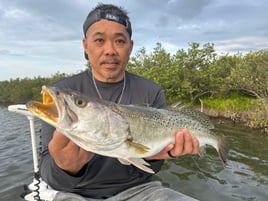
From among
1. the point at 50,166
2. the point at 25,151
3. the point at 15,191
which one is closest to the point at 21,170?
the point at 15,191

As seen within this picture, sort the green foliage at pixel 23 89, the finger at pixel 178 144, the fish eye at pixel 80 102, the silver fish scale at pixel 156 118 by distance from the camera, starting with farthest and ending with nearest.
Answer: the green foliage at pixel 23 89
the finger at pixel 178 144
the silver fish scale at pixel 156 118
the fish eye at pixel 80 102

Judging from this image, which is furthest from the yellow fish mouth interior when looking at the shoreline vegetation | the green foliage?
the green foliage

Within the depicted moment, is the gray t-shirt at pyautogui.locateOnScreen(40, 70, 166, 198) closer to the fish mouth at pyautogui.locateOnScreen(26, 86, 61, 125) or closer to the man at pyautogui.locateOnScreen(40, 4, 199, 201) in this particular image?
the man at pyautogui.locateOnScreen(40, 4, 199, 201)

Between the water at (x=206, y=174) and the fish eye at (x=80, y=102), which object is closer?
the fish eye at (x=80, y=102)

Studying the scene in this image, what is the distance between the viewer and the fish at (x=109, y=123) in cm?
239

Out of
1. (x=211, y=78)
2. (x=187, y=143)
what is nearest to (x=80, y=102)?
(x=187, y=143)

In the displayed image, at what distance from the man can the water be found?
457cm

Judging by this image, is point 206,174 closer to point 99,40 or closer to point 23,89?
point 99,40

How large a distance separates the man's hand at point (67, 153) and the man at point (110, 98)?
0.13m

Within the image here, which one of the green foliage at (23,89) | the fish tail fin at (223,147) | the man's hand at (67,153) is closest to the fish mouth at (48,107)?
the man's hand at (67,153)

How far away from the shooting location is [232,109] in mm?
27375

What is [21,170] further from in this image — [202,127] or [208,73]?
[208,73]

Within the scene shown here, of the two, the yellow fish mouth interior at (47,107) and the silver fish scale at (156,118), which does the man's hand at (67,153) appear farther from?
the silver fish scale at (156,118)

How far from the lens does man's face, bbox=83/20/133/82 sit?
393 cm
